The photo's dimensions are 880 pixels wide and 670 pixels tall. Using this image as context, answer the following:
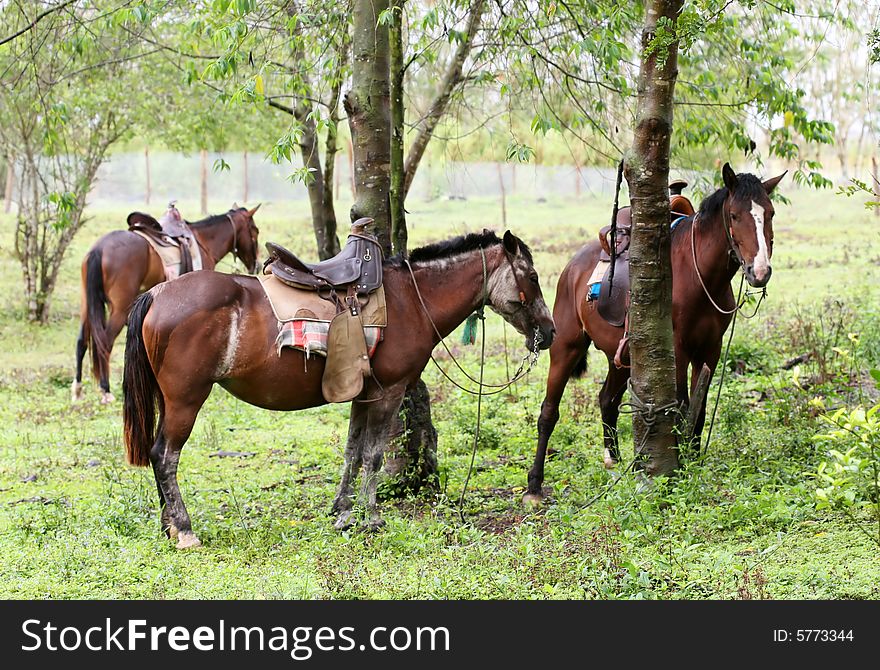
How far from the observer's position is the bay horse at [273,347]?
5.45m

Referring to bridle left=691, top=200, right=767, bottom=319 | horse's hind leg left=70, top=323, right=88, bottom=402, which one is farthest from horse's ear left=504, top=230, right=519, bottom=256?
horse's hind leg left=70, top=323, right=88, bottom=402

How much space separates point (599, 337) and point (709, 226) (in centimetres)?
113

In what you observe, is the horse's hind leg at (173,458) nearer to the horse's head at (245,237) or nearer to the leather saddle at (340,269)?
the leather saddle at (340,269)

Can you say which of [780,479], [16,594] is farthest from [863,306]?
[16,594]

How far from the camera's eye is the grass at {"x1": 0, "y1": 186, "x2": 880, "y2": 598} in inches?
172

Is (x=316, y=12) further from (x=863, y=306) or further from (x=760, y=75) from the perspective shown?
(x=863, y=306)

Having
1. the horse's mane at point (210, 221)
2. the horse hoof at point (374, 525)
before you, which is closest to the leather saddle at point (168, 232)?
the horse's mane at point (210, 221)

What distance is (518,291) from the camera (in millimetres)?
6059

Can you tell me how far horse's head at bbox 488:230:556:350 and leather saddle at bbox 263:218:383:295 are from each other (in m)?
0.80

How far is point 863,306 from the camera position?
11.1m

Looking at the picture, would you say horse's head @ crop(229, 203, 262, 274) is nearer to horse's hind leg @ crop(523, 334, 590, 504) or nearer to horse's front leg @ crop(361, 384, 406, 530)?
horse's hind leg @ crop(523, 334, 590, 504)

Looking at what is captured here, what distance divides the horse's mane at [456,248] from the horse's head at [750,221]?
136cm

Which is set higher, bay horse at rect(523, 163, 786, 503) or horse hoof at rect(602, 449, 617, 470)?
bay horse at rect(523, 163, 786, 503)

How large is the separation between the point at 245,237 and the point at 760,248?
7.80 metres
